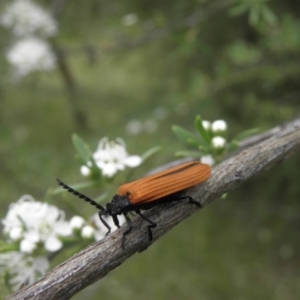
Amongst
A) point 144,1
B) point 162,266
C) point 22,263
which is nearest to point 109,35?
point 144,1

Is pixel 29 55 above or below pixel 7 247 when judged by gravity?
above

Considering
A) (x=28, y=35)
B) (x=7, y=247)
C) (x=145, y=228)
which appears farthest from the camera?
(x=28, y=35)

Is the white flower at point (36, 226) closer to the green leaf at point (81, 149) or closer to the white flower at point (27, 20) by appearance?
the green leaf at point (81, 149)

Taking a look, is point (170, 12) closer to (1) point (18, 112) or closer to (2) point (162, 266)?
(2) point (162, 266)

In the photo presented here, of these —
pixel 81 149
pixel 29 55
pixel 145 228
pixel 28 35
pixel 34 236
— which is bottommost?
pixel 145 228

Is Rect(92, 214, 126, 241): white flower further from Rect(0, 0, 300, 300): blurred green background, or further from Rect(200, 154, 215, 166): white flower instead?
Rect(0, 0, 300, 300): blurred green background

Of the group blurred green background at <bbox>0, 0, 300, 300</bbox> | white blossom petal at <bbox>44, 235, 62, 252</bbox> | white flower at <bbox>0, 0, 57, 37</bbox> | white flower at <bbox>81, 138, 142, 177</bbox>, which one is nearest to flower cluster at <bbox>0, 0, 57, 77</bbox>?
white flower at <bbox>0, 0, 57, 37</bbox>

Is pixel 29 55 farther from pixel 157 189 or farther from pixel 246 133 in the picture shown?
pixel 157 189

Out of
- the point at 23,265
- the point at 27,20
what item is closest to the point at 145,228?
the point at 23,265
